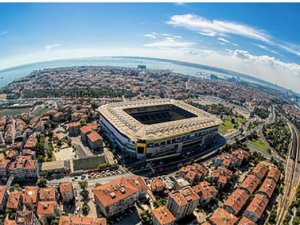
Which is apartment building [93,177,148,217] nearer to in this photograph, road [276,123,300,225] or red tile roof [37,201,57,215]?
red tile roof [37,201,57,215]

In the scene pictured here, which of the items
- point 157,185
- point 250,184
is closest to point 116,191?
point 157,185

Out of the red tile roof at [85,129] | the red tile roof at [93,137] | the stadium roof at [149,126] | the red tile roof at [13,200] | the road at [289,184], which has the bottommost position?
the road at [289,184]

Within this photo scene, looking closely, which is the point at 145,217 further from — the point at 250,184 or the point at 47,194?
the point at 250,184

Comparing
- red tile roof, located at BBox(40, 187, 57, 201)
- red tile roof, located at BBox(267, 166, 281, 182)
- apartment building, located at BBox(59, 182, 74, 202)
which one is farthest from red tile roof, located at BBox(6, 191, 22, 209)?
red tile roof, located at BBox(267, 166, 281, 182)

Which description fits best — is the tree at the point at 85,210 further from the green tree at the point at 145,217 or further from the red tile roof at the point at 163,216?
the red tile roof at the point at 163,216

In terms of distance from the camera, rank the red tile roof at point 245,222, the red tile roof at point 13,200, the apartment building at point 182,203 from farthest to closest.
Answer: the red tile roof at point 13,200 < the apartment building at point 182,203 < the red tile roof at point 245,222

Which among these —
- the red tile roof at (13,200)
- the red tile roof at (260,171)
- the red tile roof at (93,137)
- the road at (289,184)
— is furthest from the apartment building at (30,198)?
the red tile roof at (260,171)

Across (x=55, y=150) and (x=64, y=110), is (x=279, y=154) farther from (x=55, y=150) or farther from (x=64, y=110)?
(x=64, y=110)

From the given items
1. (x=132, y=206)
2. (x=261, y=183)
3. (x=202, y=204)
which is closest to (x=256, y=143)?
(x=261, y=183)

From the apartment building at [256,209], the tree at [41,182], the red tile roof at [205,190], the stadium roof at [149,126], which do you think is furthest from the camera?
the stadium roof at [149,126]
